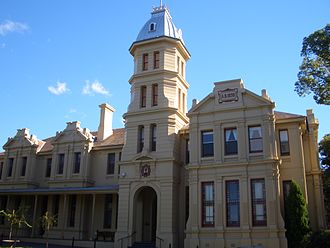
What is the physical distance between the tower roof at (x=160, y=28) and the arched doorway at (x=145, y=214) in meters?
12.7

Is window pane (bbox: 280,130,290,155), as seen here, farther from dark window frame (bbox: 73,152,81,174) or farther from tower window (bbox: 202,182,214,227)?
dark window frame (bbox: 73,152,81,174)

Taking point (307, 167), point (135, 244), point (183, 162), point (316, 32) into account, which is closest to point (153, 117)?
point (183, 162)

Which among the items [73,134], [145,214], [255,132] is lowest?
[145,214]

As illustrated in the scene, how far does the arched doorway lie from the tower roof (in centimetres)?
1268

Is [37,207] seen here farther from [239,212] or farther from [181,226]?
[239,212]

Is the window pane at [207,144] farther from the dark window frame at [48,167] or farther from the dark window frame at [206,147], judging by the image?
the dark window frame at [48,167]

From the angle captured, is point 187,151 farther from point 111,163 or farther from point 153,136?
point 111,163

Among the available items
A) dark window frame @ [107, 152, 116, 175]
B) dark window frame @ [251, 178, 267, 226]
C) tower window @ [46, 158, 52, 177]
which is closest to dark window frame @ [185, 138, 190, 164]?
dark window frame @ [251, 178, 267, 226]

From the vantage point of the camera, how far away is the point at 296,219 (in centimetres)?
2284

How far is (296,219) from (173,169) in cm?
912

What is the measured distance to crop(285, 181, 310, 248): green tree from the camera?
891 inches

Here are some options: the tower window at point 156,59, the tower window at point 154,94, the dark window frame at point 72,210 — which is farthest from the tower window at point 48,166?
the tower window at point 156,59

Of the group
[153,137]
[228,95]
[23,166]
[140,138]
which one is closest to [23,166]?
[23,166]

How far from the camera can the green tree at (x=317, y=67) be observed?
19.8m
